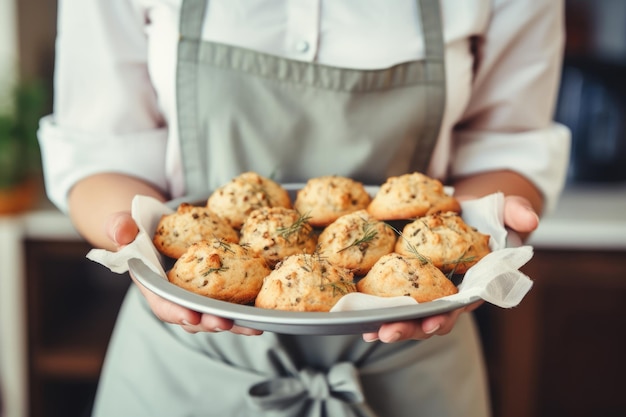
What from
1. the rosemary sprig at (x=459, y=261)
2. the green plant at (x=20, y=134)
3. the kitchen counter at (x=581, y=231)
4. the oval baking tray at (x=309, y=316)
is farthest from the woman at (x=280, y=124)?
the green plant at (x=20, y=134)

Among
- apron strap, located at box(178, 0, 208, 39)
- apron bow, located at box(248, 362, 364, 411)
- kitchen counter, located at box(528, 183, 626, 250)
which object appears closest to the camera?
apron bow, located at box(248, 362, 364, 411)

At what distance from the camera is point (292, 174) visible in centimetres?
139

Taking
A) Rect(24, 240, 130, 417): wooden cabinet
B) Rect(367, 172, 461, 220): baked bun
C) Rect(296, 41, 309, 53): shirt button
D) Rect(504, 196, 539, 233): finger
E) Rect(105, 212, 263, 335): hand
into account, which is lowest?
Rect(24, 240, 130, 417): wooden cabinet

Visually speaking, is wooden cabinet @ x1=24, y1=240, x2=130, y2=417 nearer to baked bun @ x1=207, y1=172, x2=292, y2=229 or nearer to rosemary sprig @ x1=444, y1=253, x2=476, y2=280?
baked bun @ x1=207, y1=172, x2=292, y2=229

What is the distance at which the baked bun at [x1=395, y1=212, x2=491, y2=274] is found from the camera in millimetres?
1121

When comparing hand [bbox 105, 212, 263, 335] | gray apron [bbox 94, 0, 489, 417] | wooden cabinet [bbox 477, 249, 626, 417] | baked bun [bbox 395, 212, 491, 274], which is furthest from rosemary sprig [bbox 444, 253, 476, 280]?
wooden cabinet [bbox 477, 249, 626, 417]

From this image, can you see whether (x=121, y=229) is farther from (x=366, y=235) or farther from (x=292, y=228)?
(x=366, y=235)

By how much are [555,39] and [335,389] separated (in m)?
0.88

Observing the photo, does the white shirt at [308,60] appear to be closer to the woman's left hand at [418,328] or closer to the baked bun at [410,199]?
the baked bun at [410,199]

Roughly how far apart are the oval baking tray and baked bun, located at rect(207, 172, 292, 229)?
37 cm

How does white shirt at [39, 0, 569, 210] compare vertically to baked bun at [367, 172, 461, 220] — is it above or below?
above

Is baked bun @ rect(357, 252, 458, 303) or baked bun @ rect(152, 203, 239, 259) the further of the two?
baked bun @ rect(152, 203, 239, 259)

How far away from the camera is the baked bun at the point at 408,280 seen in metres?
1.02

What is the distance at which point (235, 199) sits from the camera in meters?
1.25
